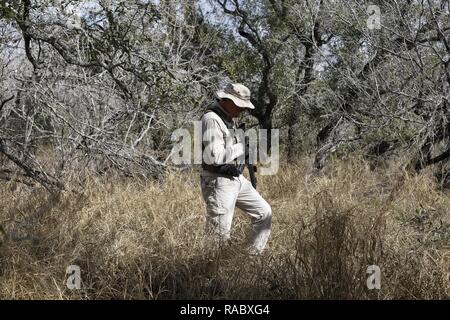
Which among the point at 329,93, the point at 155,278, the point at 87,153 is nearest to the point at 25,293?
the point at 155,278

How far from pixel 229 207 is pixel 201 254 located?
48 centimetres

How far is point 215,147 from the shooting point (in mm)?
4219

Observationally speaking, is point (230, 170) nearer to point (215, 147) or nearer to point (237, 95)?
point (215, 147)

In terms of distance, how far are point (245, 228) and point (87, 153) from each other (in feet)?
6.78

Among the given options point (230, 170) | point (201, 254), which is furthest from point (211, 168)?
point (201, 254)

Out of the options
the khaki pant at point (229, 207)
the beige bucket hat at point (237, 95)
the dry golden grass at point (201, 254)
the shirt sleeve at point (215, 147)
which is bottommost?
the dry golden grass at point (201, 254)

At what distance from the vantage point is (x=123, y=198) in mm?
6156

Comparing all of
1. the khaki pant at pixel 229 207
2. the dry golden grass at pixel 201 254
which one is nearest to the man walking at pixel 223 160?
the khaki pant at pixel 229 207

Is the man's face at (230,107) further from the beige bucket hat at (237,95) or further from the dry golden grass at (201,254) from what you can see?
the dry golden grass at (201,254)

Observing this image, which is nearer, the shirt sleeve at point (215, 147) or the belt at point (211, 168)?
the shirt sleeve at point (215, 147)

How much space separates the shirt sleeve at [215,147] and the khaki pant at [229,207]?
173mm

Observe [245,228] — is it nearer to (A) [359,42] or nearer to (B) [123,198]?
(B) [123,198]

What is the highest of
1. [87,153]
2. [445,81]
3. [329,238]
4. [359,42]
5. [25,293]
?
[359,42]

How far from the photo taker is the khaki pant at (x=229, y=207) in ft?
14.3
